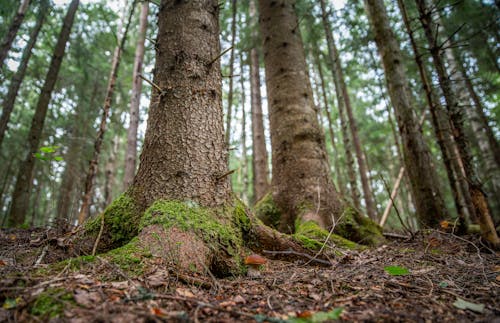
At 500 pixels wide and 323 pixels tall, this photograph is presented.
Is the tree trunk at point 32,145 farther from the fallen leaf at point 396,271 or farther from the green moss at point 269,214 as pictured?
the fallen leaf at point 396,271

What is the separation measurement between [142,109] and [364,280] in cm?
1431

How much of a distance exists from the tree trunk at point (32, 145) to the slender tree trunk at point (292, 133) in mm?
5725

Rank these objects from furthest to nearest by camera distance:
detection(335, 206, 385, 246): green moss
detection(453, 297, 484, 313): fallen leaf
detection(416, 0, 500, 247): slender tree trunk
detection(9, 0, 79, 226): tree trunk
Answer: detection(9, 0, 79, 226): tree trunk < detection(335, 206, 385, 246): green moss < detection(416, 0, 500, 247): slender tree trunk < detection(453, 297, 484, 313): fallen leaf

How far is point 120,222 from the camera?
243 cm

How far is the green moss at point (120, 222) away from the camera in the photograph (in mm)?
2383

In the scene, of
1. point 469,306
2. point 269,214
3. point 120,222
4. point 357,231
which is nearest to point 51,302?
point 120,222

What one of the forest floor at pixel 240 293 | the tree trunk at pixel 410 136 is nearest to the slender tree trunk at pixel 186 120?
the forest floor at pixel 240 293

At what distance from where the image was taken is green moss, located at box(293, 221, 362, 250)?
290cm

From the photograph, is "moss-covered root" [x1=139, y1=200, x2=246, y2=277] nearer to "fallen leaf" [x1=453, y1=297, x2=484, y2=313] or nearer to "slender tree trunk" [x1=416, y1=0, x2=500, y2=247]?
"fallen leaf" [x1=453, y1=297, x2=484, y2=313]

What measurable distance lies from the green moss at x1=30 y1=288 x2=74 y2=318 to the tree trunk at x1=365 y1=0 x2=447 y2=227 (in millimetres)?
4290

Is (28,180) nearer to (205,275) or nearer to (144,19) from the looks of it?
(144,19)

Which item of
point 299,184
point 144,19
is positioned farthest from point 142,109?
point 299,184

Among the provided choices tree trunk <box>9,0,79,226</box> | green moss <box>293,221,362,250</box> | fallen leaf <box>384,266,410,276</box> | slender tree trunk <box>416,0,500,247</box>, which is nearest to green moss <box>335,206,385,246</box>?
green moss <box>293,221,362,250</box>

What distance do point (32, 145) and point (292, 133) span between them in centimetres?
698
